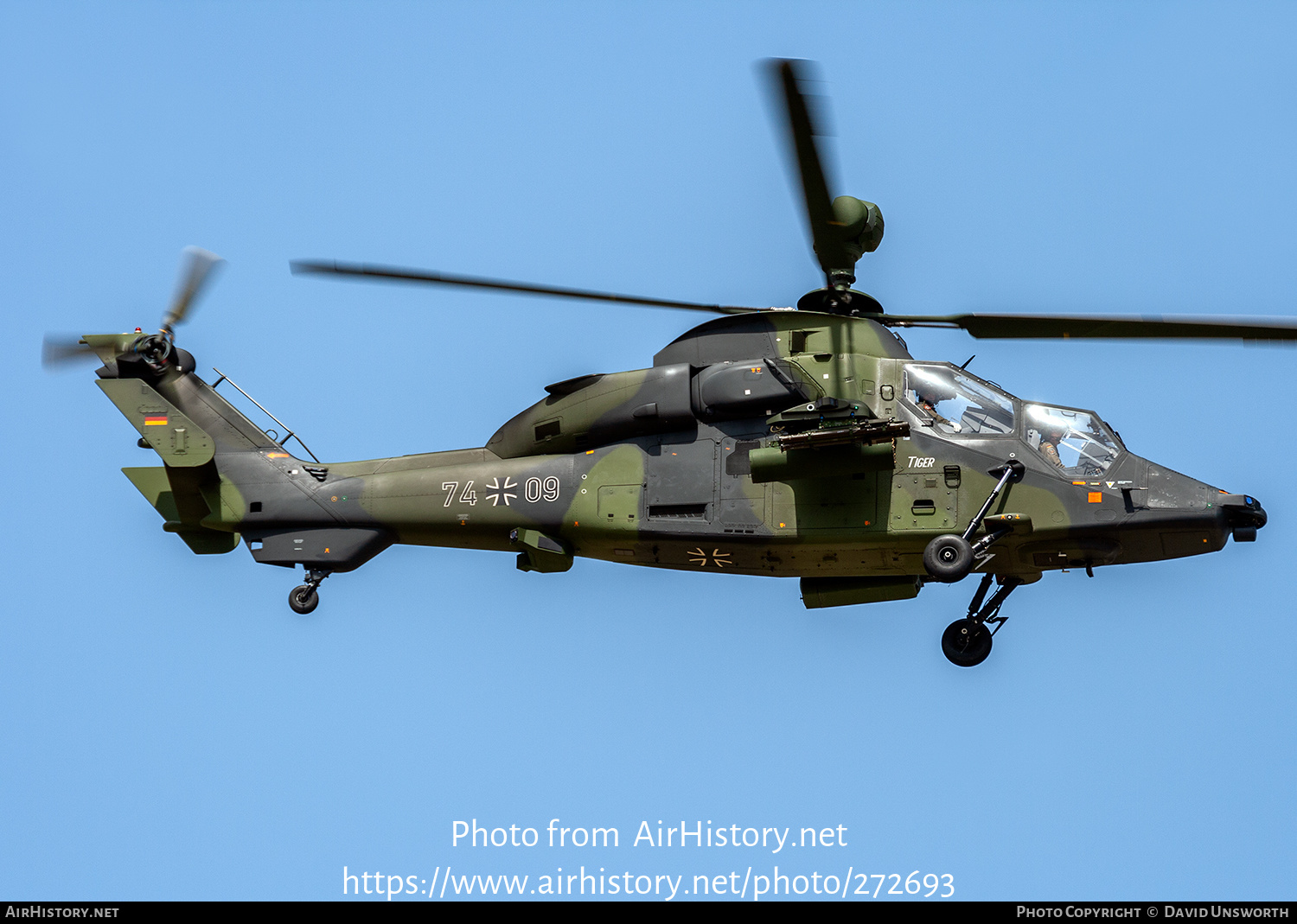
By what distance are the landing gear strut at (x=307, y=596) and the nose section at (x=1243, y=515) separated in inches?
396

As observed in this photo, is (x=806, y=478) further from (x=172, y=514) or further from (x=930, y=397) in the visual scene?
(x=172, y=514)

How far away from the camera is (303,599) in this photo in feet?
56.1

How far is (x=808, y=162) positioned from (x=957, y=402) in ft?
13.8

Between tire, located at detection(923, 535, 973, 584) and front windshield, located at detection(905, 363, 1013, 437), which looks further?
front windshield, located at detection(905, 363, 1013, 437)

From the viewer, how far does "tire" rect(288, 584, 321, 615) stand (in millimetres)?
17094

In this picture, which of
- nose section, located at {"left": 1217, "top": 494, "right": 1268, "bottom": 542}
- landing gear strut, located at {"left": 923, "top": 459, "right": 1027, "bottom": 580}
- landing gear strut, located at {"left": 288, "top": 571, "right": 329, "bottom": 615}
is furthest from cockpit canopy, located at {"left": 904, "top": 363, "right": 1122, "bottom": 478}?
landing gear strut, located at {"left": 288, "top": 571, "right": 329, "bottom": 615}

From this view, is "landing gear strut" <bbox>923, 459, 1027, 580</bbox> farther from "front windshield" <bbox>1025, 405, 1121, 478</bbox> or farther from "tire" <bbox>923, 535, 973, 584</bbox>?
"front windshield" <bbox>1025, 405, 1121, 478</bbox>

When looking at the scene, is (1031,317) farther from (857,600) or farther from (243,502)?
(243,502)

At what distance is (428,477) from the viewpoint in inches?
648

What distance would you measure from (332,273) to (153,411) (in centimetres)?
537

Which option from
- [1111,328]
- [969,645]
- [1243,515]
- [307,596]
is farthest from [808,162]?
[307,596]

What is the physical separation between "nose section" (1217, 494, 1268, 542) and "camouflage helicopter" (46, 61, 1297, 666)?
0.02 m
